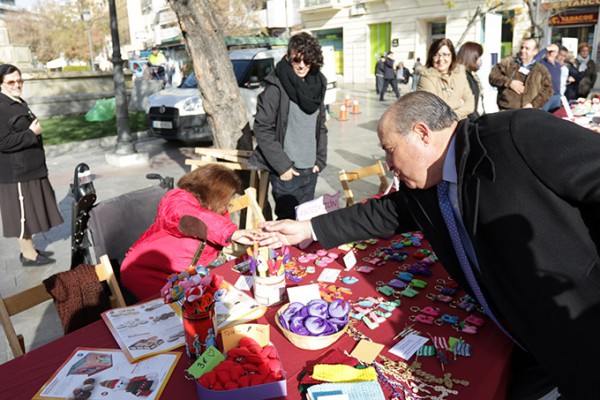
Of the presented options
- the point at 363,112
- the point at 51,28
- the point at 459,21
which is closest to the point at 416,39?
the point at 459,21

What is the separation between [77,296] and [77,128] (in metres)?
11.1

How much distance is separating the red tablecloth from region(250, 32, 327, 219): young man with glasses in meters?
1.87

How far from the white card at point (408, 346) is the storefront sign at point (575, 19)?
2373 cm

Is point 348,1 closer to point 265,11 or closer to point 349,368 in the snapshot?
point 265,11

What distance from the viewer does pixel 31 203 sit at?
13.8 ft

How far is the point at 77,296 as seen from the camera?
2188 mm

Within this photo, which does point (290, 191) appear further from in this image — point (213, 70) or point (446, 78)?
point (446, 78)

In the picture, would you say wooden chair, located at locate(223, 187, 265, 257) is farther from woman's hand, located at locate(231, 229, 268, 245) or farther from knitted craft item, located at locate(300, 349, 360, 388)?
knitted craft item, located at locate(300, 349, 360, 388)

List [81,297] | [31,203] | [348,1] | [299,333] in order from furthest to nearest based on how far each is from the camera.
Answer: [348,1] < [31,203] < [81,297] < [299,333]

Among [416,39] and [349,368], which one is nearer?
[349,368]

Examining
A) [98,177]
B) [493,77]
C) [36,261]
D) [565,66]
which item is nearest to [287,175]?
[36,261]

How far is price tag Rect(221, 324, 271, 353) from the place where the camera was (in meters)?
1.56

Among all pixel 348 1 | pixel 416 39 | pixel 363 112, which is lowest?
pixel 363 112

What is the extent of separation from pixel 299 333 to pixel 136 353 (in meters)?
0.59
